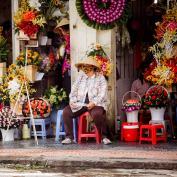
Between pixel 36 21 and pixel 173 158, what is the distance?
4952 millimetres

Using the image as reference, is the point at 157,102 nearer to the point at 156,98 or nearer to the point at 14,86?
the point at 156,98

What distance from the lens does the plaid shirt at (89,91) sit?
11692mm

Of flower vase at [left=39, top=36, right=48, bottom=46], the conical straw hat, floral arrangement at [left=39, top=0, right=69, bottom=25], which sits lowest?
the conical straw hat

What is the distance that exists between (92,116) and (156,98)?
1.49m

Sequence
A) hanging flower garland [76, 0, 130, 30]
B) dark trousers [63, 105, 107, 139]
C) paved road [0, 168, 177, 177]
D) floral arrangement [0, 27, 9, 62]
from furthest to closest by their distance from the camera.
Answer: floral arrangement [0, 27, 9, 62]
hanging flower garland [76, 0, 130, 30]
dark trousers [63, 105, 107, 139]
paved road [0, 168, 177, 177]

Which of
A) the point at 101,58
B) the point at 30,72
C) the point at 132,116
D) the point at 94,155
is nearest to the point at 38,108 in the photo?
the point at 30,72

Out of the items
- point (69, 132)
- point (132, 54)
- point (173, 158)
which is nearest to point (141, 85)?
point (132, 54)

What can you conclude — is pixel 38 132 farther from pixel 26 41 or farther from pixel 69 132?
pixel 26 41

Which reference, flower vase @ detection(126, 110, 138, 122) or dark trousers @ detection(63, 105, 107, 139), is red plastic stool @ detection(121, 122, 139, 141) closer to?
flower vase @ detection(126, 110, 138, 122)

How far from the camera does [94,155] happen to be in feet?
32.8

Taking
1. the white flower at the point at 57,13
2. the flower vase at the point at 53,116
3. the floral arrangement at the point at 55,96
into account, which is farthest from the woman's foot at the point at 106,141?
the white flower at the point at 57,13

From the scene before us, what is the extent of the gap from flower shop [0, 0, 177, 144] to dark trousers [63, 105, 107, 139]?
69 centimetres

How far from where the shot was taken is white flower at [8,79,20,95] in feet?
41.7

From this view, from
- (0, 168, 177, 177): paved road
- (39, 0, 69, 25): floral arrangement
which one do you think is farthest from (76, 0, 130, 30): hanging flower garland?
(0, 168, 177, 177): paved road
